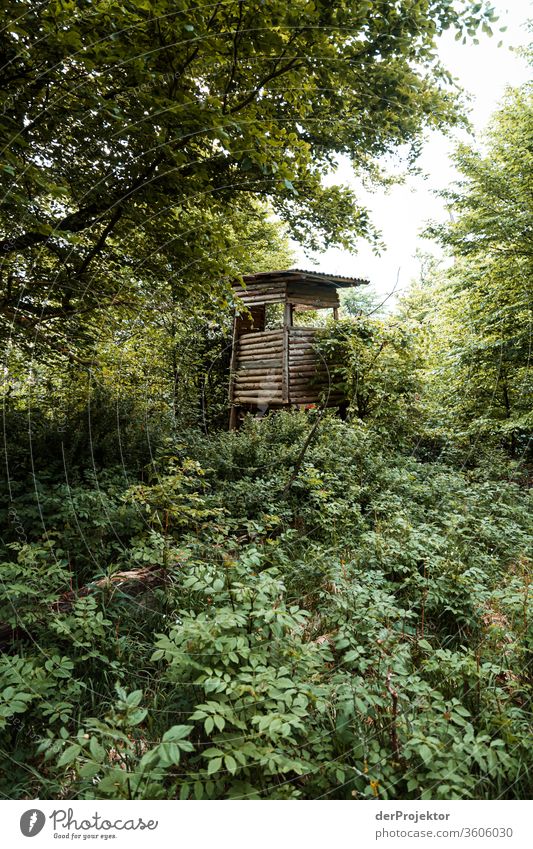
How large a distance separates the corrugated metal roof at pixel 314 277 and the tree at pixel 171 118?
5.11ft

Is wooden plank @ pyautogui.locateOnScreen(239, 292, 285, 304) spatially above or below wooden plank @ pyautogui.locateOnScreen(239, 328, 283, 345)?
above

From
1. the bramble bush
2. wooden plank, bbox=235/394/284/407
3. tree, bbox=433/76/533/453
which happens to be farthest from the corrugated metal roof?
the bramble bush

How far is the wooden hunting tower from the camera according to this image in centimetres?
859

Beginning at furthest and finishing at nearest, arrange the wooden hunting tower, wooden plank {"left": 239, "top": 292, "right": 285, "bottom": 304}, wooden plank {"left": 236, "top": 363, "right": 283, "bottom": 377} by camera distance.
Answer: wooden plank {"left": 239, "top": 292, "right": 285, "bottom": 304}
wooden plank {"left": 236, "top": 363, "right": 283, "bottom": 377}
the wooden hunting tower

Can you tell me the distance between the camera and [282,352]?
9203 millimetres

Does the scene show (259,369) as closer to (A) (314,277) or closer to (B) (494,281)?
(A) (314,277)

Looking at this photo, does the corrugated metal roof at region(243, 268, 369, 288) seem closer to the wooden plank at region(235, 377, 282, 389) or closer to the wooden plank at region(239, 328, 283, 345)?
the wooden plank at region(239, 328, 283, 345)

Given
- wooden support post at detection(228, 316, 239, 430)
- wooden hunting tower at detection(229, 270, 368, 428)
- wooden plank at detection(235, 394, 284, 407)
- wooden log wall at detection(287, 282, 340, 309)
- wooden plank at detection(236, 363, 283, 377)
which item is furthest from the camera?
wooden support post at detection(228, 316, 239, 430)

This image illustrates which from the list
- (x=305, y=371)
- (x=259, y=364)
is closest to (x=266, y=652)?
(x=305, y=371)

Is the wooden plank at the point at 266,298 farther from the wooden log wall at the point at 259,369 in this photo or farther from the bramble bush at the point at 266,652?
the bramble bush at the point at 266,652

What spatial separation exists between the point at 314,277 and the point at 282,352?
1.81 m

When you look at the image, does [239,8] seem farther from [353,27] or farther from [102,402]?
[102,402]
